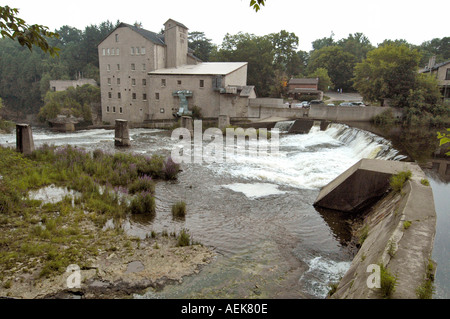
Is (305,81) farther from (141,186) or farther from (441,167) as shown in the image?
(141,186)

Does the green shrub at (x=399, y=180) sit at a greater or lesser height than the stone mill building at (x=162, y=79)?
lesser

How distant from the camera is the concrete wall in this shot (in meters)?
32.5

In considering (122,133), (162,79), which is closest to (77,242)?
(122,133)

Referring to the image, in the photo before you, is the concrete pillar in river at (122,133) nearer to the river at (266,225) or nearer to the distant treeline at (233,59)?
the river at (266,225)

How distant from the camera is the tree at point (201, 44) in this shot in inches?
2393

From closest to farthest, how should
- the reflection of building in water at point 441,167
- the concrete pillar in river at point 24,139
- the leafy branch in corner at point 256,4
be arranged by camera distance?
the leafy branch in corner at point 256,4, the reflection of building in water at point 441,167, the concrete pillar in river at point 24,139

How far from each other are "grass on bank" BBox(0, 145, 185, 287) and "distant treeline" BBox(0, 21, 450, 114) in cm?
3736

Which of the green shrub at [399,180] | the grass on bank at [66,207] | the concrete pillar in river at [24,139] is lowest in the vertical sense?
the grass on bank at [66,207]

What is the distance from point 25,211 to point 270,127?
25.3 metres

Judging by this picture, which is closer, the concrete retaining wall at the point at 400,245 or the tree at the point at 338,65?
the concrete retaining wall at the point at 400,245

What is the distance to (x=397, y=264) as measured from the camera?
16.4ft

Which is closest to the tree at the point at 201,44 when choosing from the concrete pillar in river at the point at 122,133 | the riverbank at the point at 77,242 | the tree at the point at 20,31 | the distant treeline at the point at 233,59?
the distant treeline at the point at 233,59

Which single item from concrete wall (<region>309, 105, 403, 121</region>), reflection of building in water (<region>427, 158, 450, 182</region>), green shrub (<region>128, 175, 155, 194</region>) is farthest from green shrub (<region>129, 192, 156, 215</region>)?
concrete wall (<region>309, 105, 403, 121</region>)
